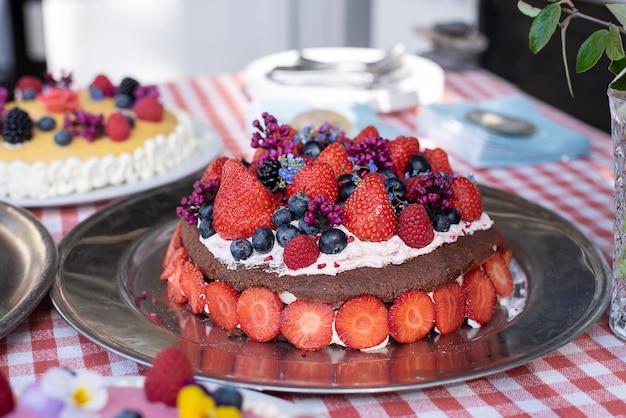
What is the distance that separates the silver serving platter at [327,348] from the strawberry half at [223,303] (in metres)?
0.02

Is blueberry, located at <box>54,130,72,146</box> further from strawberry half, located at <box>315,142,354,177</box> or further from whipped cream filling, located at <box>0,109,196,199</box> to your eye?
strawberry half, located at <box>315,142,354,177</box>

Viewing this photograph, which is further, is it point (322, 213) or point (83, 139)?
point (83, 139)

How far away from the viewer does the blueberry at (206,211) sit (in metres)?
1.39

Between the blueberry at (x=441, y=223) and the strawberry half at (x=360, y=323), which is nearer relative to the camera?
the strawberry half at (x=360, y=323)

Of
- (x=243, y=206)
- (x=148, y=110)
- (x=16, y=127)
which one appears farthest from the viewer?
(x=148, y=110)

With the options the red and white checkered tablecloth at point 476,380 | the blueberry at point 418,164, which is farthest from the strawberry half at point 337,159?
the red and white checkered tablecloth at point 476,380

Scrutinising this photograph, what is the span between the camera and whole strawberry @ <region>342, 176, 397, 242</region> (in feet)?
4.19

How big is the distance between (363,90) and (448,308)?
4.29ft

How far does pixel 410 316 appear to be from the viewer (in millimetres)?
1271

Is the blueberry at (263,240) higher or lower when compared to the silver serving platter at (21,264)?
higher

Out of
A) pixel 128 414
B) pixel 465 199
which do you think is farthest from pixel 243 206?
pixel 128 414

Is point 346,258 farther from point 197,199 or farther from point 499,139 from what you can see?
point 499,139

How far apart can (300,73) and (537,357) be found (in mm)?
1567

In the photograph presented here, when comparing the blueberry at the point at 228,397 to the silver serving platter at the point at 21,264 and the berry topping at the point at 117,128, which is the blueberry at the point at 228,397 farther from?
the berry topping at the point at 117,128
